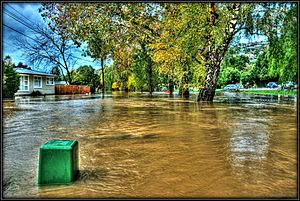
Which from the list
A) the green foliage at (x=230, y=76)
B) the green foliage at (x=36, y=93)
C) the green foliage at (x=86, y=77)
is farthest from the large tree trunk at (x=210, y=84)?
the green foliage at (x=230, y=76)

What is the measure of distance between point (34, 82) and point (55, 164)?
3883cm

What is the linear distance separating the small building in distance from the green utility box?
35.1 metres

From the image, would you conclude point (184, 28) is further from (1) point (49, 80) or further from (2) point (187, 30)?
(1) point (49, 80)

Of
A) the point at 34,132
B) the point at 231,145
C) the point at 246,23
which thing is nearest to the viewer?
the point at 231,145

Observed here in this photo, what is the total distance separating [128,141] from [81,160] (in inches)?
70.3

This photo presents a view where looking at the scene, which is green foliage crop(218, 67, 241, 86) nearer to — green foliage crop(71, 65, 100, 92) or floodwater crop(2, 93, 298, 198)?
green foliage crop(71, 65, 100, 92)

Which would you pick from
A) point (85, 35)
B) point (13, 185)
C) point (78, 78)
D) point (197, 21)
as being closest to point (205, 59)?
point (197, 21)

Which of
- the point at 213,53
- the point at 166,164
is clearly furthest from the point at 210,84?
the point at 166,164

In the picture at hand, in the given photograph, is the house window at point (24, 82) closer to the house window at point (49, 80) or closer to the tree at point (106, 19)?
the house window at point (49, 80)

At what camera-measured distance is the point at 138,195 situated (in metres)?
A: 3.20

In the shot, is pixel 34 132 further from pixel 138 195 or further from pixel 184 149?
pixel 138 195

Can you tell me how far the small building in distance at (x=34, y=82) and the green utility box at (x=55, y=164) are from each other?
35.1 meters

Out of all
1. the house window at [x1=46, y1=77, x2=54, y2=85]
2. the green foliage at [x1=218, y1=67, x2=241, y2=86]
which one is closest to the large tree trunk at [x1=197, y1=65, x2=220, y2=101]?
the house window at [x1=46, y1=77, x2=54, y2=85]

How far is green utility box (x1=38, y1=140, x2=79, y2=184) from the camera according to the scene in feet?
11.4
